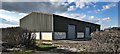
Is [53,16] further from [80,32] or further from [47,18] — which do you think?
[80,32]

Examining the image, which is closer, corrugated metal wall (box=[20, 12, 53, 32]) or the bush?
the bush

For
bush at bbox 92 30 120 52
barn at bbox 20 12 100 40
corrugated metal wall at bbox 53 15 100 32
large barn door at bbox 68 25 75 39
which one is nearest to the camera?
bush at bbox 92 30 120 52

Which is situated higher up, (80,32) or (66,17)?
(66,17)

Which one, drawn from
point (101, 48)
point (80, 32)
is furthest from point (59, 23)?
point (101, 48)

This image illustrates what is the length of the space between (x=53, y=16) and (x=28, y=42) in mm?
24245

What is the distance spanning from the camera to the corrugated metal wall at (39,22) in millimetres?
43719

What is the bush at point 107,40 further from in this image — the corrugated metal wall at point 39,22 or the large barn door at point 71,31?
the large barn door at point 71,31

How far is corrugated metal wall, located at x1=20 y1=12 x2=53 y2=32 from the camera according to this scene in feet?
143

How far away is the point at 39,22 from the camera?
45.0 meters

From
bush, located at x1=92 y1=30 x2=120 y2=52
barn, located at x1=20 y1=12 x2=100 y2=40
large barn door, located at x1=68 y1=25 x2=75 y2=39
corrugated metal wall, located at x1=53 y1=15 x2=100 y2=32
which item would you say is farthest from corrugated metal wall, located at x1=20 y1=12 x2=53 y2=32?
bush, located at x1=92 y1=30 x2=120 y2=52

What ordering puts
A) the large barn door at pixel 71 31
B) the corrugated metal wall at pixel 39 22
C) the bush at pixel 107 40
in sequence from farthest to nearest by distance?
the large barn door at pixel 71 31 < the corrugated metal wall at pixel 39 22 < the bush at pixel 107 40

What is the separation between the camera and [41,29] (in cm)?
4450

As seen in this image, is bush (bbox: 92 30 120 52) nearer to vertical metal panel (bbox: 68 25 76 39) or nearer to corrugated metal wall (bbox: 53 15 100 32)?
corrugated metal wall (bbox: 53 15 100 32)

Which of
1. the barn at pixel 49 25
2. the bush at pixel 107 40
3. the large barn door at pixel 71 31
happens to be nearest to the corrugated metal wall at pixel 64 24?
the barn at pixel 49 25
